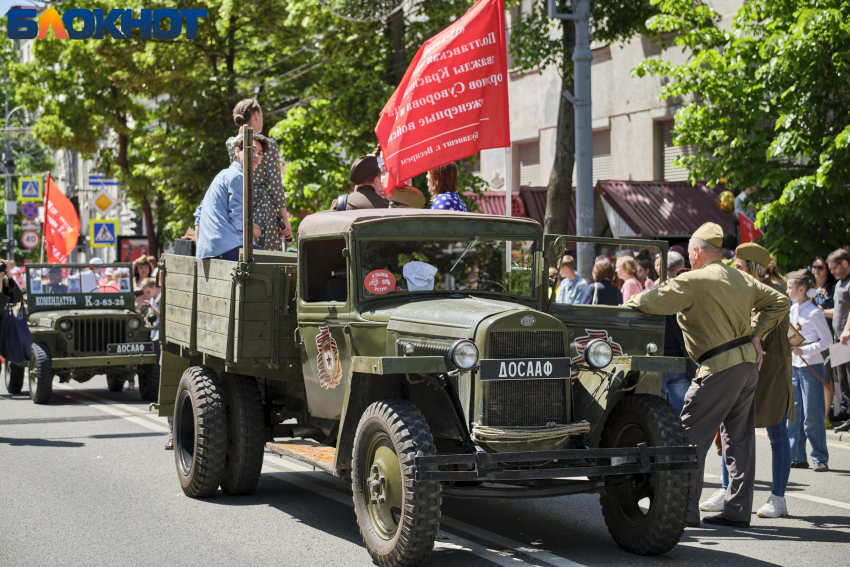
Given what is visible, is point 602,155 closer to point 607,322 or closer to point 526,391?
point 607,322

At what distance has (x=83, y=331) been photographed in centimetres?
1564

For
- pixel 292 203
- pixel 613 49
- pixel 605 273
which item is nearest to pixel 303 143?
pixel 292 203

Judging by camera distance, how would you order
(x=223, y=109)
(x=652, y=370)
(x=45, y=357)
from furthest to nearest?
(x=223, y=109), (x=45, y=357), (x=652, y=370)

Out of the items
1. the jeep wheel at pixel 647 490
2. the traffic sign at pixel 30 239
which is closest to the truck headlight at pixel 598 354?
the jeep wheel at pixel 647 490

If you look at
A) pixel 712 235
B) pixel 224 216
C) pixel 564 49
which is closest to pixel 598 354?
pixel 712 235

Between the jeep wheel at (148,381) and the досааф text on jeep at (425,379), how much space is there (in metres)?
7.46

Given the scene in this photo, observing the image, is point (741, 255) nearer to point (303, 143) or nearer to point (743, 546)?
point (743, 546)

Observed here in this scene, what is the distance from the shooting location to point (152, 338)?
15.9 m

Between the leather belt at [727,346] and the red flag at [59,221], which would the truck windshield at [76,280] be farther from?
the leather belt at [727,346]

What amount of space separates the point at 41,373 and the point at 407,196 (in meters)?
8.23

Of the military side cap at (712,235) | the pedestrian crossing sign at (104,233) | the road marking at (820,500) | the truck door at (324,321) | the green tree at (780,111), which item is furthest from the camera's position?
the pedestrian crossing sign at (104,233)

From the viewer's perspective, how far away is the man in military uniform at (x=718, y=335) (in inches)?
271

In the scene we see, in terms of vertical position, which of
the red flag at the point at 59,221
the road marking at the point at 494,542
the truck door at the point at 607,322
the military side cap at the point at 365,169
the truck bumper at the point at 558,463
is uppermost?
the red flag at the point at 59,221

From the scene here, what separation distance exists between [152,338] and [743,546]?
36.3 feet
